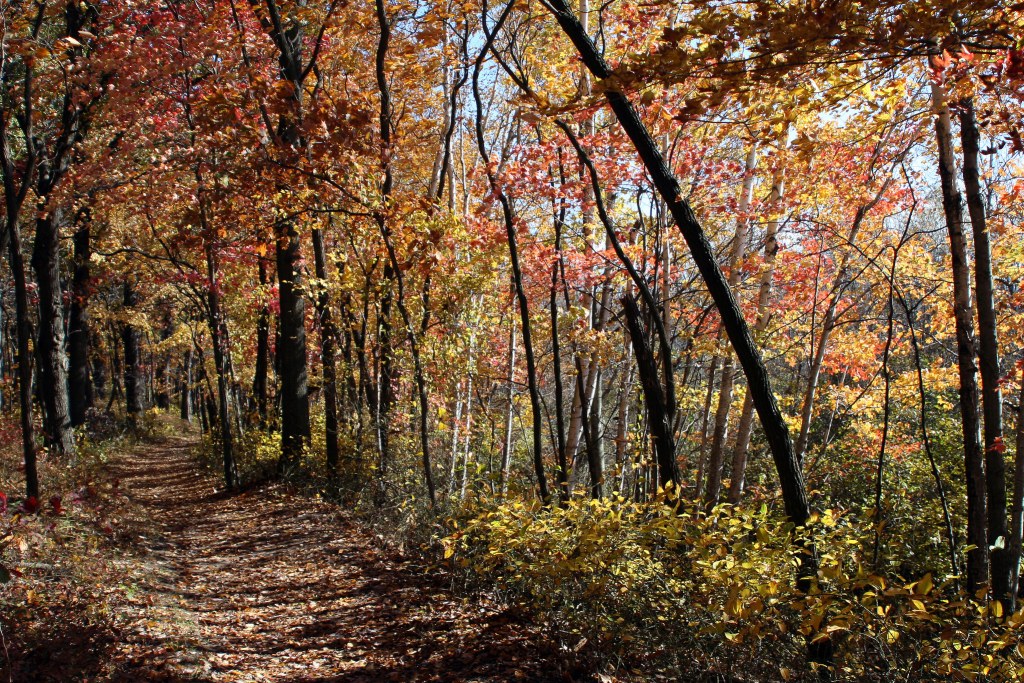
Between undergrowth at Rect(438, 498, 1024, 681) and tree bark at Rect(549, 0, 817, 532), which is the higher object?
tree bark at Rect(549, 0, 817, 532)

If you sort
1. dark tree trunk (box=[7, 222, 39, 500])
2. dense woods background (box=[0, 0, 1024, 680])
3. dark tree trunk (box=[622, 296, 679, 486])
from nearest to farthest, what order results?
1. dense woods background (box=[0, 0, 1024, 680])
2. dark tree trunk (box=[7, 222, 39, 500])
3. dark tree trunk (box=[622, 296, 679, 486])

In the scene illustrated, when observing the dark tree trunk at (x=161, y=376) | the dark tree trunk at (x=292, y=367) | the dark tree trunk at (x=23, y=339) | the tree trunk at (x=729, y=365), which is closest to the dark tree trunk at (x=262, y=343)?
the dark tree trunk at (x=292, y=367)

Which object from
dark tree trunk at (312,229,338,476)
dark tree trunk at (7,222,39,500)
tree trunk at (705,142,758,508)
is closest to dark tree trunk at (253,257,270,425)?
dark tree trunk at (312,229,338,476)

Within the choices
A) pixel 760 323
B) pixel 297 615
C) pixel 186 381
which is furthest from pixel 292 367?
pixel 186 381

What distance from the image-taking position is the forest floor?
423cm

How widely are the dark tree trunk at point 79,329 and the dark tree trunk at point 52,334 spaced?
460 centimetres

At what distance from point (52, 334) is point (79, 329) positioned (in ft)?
19.3

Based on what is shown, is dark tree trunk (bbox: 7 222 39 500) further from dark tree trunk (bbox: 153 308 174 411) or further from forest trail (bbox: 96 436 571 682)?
dark tree trunk (bbox: 153 308 174 411)

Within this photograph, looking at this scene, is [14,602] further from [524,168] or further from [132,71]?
[132,71]

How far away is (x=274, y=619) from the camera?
557cm

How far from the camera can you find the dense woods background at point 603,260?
3.22 meters

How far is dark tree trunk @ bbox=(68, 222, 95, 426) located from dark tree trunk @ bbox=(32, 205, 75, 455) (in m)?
4.60

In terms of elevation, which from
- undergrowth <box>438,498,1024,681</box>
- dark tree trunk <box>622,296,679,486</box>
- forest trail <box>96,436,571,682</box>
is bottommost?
forest trail <box>96,436,571,682</box>

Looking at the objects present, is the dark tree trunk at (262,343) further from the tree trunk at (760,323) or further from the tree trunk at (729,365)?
the tree trunk at (760,323)
